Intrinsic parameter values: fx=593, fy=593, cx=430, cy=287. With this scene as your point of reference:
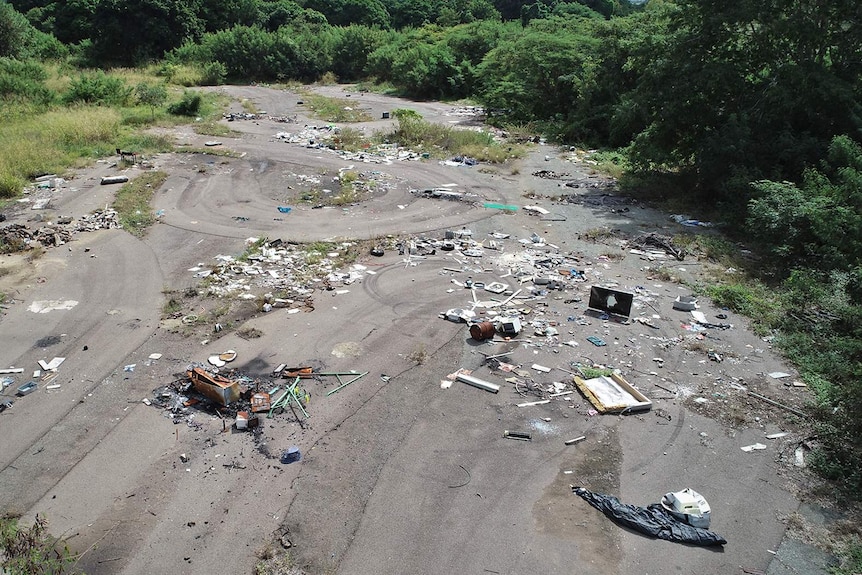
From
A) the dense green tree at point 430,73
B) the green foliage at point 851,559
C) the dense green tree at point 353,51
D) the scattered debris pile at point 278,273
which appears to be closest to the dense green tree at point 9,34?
the dense green tree at point 353,51

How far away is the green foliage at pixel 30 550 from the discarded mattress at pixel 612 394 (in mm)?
5981

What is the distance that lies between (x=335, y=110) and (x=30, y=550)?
84.2ft

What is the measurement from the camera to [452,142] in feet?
70.9

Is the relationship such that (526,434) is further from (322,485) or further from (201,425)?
(201,425)

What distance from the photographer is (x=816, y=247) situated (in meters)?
11.2

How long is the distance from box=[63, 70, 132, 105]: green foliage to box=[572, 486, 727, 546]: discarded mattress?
26244mm

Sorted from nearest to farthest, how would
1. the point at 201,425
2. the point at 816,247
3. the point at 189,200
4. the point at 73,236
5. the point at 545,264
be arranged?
the point at 201,425, the point at 816,247, the point at 545,264, the point at 73,236, the point at 189,200

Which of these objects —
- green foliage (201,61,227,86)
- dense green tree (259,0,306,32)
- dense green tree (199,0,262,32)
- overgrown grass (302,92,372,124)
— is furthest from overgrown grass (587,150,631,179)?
dense green tree (259,0,306,32)

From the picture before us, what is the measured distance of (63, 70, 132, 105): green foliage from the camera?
2477 cm

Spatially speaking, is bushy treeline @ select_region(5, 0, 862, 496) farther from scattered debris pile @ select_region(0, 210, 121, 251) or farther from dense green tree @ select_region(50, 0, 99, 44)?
scattered debris pile @ select_region(0, 210, 121, 251)

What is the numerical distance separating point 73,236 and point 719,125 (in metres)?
16.1

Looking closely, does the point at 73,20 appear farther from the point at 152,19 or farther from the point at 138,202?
the point at 138,202

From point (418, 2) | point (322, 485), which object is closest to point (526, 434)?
A: point (322, 485)

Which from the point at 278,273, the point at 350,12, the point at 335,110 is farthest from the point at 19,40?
the point at 278,273
